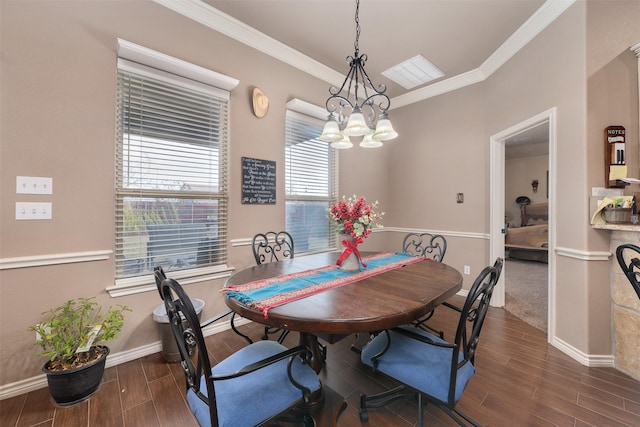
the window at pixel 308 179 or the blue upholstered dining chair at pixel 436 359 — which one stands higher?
the window at pixel 308 179

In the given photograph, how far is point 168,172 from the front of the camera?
231 centimetres

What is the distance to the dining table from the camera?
3.60 feet

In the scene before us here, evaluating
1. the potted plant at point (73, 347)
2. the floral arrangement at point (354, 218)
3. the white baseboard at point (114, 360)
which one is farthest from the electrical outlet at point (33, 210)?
the floral arrangement at point (354, 218)

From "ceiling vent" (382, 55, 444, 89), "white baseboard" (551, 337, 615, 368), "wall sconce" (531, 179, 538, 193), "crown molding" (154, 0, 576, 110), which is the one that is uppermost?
"ceiling vent" (382, 55, 444, 89)

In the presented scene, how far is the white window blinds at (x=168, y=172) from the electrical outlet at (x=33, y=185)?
38cm

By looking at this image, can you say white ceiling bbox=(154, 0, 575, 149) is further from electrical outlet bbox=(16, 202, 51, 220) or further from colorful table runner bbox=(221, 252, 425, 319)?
colorful table runner bbox=(221, 252, 425, 319)

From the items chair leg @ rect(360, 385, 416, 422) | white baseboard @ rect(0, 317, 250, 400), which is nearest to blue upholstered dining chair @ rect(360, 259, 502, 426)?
chair leg @ rect(360, 385, 416, 422)

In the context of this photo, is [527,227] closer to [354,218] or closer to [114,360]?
[354,218]

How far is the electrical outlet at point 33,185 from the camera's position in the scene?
5.57 ft

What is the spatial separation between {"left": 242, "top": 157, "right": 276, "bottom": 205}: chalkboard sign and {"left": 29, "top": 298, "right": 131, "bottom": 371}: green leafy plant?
1.41 meters

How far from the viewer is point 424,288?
1.49 meters

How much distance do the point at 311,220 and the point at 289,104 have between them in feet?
4.75

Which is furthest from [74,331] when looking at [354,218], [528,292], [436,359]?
[528,292]

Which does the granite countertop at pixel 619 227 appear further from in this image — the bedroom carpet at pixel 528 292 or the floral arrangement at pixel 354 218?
the floral arrangement at pixel 354 218
